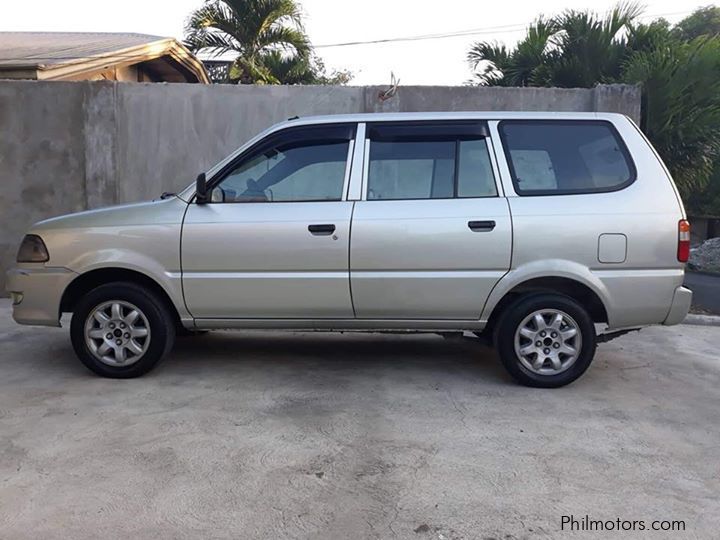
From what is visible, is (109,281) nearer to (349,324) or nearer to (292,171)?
(292,171)

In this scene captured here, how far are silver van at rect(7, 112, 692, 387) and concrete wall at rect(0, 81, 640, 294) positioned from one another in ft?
10.2

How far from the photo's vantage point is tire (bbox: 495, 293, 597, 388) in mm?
4695

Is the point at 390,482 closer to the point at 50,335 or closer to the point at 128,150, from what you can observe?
the point at 50,335

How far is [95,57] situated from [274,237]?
7196 millimetres

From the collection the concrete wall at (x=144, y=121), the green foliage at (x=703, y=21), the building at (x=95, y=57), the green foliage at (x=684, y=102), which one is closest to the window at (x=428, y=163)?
the concrete wall at (x=144, y=121)

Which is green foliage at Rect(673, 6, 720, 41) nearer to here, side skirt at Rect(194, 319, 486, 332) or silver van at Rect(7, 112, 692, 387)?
silver van at Rect(7, 112, 692, 387)

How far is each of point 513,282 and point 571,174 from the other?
A: 3.00ft

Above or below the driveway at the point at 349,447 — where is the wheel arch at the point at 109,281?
above

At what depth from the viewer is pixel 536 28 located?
11.1 meters

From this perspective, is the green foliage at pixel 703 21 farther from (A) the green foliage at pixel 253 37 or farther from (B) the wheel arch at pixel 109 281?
(B) the wheel arch at pixel 109 281

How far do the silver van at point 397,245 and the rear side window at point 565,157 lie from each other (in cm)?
1

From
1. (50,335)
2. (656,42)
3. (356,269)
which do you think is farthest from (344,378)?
(656,42)

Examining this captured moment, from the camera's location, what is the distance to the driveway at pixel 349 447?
301 cm

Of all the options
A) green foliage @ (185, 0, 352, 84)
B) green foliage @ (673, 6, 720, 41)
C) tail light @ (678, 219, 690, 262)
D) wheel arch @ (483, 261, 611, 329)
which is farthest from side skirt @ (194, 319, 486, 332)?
green foliage @ (673, 6, 720, 41)
